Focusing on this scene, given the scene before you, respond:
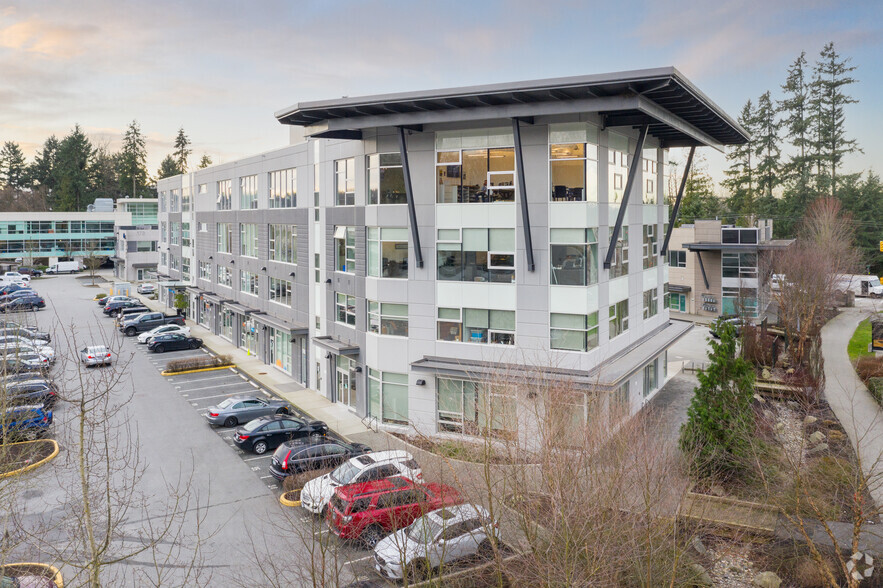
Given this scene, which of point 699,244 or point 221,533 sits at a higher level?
point 699,244

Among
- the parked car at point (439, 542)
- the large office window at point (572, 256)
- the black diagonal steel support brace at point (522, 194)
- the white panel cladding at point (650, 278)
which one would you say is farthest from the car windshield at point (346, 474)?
the white panel cladding at point (650, 278)

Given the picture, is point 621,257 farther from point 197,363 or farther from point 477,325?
point 197,363

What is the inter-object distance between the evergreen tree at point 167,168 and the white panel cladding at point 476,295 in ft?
328

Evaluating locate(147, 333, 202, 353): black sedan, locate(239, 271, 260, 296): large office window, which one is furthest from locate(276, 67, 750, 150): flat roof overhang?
locate(147, 333, 202, 353): black sedan

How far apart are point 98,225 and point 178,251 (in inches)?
1562

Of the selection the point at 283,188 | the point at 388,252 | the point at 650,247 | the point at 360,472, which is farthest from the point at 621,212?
the point at 283,188

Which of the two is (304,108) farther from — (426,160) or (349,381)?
(349,381)

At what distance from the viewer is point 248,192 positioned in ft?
126

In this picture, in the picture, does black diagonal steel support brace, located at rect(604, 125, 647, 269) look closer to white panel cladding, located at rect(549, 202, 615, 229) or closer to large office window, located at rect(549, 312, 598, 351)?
white panel cladding, located at rect(549, 202, 615, 229)

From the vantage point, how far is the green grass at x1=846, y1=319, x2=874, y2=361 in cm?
3856

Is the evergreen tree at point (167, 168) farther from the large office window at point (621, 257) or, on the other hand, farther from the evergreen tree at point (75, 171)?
the large office window at point (621, 257)

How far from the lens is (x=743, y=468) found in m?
17.9

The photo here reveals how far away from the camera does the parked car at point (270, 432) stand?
2159 cm

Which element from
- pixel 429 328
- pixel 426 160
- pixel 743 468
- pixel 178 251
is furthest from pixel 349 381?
pixel 178 251
